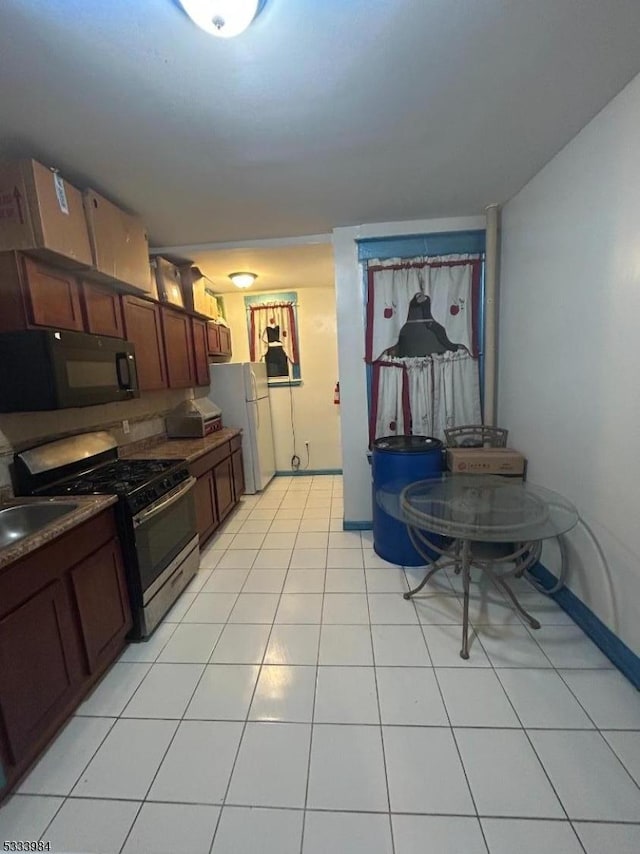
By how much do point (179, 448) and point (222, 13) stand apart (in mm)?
2537

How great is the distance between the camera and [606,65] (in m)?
1.33

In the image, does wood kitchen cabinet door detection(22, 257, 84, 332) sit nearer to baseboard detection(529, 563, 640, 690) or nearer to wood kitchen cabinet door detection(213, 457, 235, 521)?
wood kitchen cabinet door detection(213, 457, 235, 521)

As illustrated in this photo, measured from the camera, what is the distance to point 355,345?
114 inches

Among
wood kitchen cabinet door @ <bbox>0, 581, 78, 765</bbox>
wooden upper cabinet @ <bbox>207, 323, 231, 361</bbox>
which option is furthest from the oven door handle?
wooden upper cabinet @ <bbox>207, 323, 231, 361</bbox>

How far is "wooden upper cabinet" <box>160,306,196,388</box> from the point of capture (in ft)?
9.79

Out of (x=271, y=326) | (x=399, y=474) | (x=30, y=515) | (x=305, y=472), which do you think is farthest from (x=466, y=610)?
(x=271, y=326)

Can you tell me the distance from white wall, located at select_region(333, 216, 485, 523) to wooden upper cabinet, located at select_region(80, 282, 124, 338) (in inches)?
63.0

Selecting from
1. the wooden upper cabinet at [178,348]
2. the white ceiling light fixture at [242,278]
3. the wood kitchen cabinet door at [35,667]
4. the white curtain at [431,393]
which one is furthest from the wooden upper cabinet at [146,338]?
the white curtain at [431,393]

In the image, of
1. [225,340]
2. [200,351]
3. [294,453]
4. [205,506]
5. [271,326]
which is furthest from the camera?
[294,453]

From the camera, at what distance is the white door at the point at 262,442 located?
13.2ft

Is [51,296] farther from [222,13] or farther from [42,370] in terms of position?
[222,13]

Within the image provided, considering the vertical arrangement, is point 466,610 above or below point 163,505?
below

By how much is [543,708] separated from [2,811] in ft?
6.59

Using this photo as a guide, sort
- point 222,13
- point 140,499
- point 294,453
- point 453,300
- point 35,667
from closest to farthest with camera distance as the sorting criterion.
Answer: point 222,13, point 35,667, point 140,499, point 453,300, point 294,453
